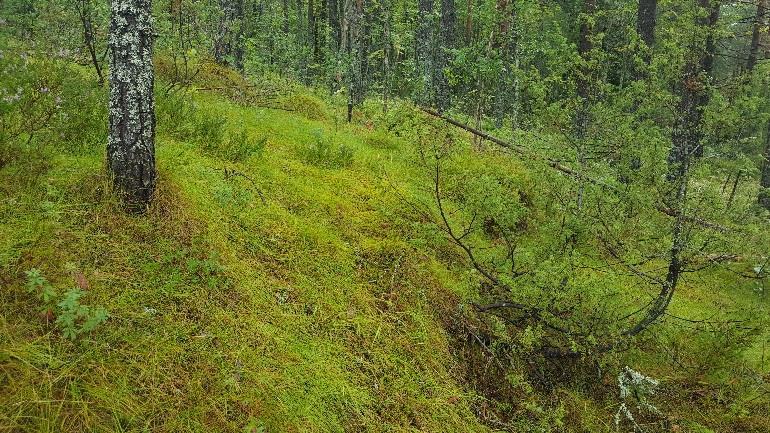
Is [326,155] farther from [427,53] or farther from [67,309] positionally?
[427,53]

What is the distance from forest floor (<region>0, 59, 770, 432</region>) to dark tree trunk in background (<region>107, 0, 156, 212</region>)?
22 cm

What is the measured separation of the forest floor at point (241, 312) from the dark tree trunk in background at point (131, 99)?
22 centimetres

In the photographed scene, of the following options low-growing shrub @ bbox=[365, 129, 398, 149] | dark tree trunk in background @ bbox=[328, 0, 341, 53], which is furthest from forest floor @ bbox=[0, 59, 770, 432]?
dark tree trunk in background @ bbox=[328, 0, 341, 53]

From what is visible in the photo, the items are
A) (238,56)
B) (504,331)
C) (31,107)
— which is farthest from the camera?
(238,56)

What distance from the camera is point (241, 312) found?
373 cm

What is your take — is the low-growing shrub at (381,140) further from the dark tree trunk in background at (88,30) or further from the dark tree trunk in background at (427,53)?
the dark tree trunk in background at (427,53)

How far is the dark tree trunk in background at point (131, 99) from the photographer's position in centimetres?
381

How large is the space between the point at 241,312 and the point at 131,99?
6.17 ft

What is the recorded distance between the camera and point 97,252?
11.9 feet

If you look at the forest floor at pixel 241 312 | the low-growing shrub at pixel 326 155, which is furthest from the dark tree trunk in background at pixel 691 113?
the low-growing shrub at pixel 326 155

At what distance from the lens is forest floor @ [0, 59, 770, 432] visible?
2.89m

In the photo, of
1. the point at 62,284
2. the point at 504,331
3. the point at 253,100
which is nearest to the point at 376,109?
the point at 253,100

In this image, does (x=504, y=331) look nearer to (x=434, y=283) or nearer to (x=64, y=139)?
(x=434, y=283)

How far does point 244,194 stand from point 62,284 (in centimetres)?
197
